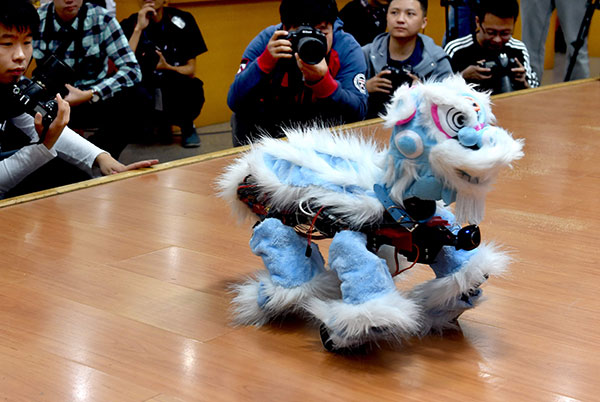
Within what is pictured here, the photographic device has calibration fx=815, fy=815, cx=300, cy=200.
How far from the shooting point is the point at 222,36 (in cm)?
428

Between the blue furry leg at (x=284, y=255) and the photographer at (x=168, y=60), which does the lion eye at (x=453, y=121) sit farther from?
the photographer at (x=168, y=60)

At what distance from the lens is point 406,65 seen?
9.00 ft

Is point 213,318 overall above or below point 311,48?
below

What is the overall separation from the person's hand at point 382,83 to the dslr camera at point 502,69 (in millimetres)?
541

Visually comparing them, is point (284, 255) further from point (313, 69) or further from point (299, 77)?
point (299, 77)

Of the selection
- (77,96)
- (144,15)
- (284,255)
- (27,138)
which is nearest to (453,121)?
(284,255)

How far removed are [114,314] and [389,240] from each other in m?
0.42

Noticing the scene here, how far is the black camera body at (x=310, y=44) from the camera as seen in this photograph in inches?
72.1

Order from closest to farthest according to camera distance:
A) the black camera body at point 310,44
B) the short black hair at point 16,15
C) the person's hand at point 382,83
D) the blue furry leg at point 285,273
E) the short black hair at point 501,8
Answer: the blue furry leg at point 285,273 → the short black hair at point 16,15 → the black camera body at point 310,44 → the person's hand at point 382,83 → the short black hair at point 501,8

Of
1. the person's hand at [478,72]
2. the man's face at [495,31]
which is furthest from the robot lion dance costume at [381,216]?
the man's face at [495,31]

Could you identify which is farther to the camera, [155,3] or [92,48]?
[155,3]

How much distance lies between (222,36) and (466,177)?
345cm

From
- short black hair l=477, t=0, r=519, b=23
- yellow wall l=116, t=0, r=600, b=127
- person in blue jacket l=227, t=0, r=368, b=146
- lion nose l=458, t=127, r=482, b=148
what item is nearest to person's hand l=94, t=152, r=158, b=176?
person in blue jacket l=227, t=0, r=368, b=146

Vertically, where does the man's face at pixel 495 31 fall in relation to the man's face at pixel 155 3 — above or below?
below
